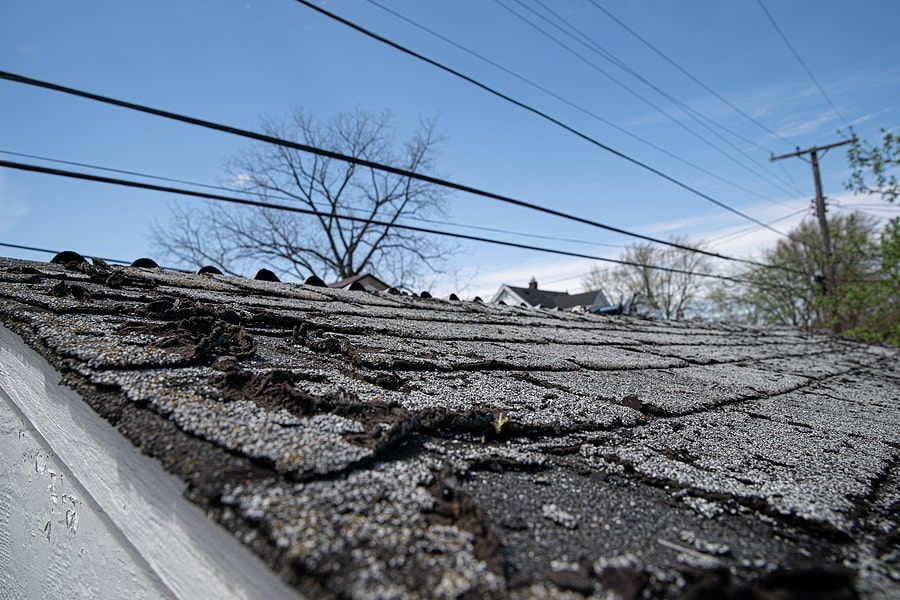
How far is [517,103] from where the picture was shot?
15.0 feet

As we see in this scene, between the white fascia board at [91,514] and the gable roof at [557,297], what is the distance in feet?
88.2

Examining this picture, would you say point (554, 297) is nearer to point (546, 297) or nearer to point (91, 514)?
point (546, 297)

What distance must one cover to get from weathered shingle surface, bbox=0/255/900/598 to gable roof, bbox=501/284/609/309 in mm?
26518

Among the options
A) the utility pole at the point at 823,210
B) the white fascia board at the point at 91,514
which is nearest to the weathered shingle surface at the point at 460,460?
the white fascia board at the point at 91,514

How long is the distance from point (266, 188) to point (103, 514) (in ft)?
71.4

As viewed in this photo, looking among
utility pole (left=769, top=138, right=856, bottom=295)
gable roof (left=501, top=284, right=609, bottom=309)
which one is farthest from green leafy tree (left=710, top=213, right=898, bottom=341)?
gable roof (left=501, top=284, right=609, bottom=309)

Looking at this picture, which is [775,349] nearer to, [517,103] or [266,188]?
[517,103]

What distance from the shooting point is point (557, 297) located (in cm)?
3034

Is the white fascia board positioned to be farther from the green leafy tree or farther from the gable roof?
the gable roof

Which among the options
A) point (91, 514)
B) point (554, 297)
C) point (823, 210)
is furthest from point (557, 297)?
point (91, 514)

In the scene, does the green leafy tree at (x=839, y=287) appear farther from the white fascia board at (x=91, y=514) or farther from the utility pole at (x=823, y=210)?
the white fascia board at (x=91, y=514)

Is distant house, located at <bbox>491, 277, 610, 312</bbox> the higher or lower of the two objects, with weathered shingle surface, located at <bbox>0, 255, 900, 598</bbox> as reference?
higher

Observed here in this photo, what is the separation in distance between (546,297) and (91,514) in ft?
95.6

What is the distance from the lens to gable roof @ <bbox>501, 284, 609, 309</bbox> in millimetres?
28594
